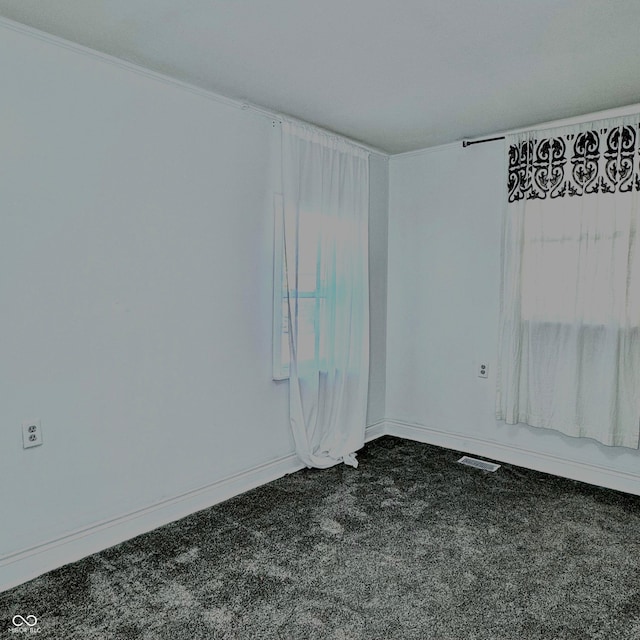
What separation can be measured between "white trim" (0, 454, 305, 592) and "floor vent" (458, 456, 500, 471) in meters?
1.32

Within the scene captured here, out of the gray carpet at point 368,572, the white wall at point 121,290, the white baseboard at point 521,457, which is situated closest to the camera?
the gray carpet at point 368,572

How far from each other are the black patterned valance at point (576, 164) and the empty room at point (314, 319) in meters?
0.02

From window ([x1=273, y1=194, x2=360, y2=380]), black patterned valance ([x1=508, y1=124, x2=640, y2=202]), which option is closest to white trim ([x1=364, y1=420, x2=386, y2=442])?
window ([x1=273, y1=194, x2=360, y2=380])

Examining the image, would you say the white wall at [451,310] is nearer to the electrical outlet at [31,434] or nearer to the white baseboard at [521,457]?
the white baseboard at [521,457]

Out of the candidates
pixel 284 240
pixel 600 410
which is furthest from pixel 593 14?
pixel 600 410

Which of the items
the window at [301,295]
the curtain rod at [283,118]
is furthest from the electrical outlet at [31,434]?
the curtain rod at [283,118]

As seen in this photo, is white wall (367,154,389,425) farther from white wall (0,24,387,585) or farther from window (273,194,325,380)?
white wall (0,24,387,585)

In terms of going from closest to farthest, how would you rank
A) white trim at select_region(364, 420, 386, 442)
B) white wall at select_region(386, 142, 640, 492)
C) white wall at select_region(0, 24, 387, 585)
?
white wall at select_region(0, 24, 387, 585) → white wall at select_region(386, 142, 640, 492) → white trim at select_region(364, 420, 386, 442)

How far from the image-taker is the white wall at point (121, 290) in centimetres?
219

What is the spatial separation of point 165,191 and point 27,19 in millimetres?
895

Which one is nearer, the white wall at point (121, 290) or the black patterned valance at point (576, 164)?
the white wall at point (121, 290)

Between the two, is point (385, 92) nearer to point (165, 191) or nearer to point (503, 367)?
point (165, 191)

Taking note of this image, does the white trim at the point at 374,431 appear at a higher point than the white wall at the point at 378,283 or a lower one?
lower

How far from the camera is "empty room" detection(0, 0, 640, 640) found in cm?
208
